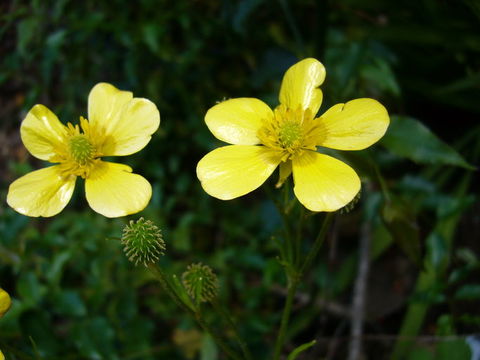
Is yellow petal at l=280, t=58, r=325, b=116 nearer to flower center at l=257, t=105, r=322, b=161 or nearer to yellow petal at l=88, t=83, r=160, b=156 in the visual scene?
flower center at l=257, t=105, r=322, b=161

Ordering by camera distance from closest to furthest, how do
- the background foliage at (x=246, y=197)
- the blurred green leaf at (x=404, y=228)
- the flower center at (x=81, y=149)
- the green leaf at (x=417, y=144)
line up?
the flower center at (x=81, y=149) < the blurred green leaf at (x=404, y=228) < the green leaf at (x=417, y=144) < the background foliage at (x=246, y=197)

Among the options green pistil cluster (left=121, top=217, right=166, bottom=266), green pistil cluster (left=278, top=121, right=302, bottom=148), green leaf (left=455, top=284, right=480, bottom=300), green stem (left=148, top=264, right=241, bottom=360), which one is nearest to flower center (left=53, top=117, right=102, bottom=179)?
green pistil cluster (left=121, top=217, right=166, bottom=266)

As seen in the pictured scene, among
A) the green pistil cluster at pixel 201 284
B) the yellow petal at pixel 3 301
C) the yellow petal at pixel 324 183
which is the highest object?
the yellow petal at pixel 324 183

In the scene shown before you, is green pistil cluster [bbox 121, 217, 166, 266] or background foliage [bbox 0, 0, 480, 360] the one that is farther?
background foliage [bbox 0, 0, 480, 360]

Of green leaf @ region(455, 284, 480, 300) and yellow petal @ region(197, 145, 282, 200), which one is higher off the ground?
yellow petal @ region(197, 145, 282, 200)

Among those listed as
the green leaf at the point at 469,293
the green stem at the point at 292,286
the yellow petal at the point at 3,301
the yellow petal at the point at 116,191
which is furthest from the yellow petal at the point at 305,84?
the green leaf at the point at 469,293

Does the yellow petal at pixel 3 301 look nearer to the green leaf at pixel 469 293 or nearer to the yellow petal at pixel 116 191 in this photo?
the yellow petal at pixel 116 191
